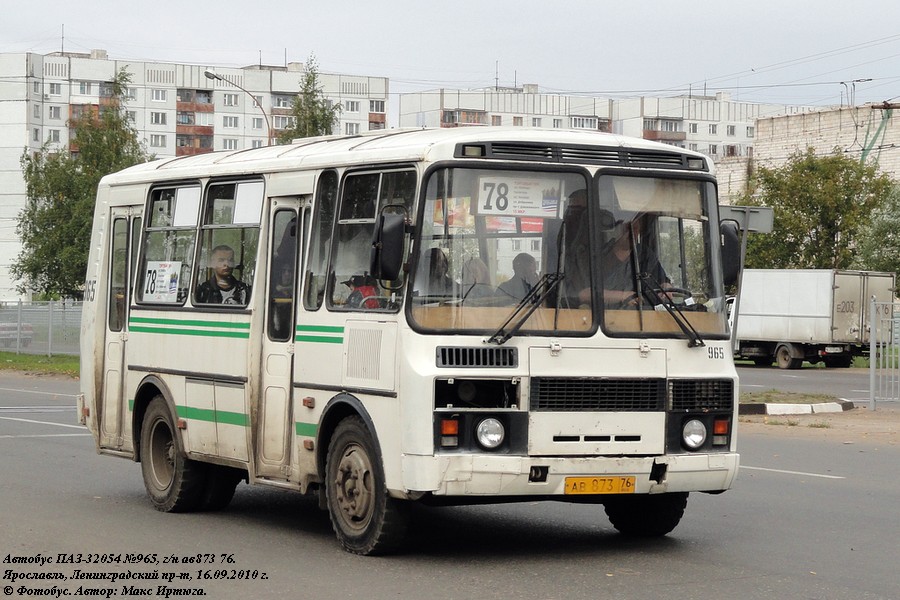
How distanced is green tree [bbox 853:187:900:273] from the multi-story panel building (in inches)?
2590

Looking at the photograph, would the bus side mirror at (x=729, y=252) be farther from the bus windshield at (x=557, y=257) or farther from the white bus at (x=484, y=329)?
the bus windshield at (x=557, y=257)

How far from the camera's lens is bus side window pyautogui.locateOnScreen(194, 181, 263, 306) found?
10.9m

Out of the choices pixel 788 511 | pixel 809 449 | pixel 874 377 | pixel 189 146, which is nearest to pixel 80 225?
pixel 874 377

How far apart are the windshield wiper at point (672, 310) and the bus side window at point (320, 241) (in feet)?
6.99

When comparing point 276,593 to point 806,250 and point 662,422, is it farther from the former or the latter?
point 806,250

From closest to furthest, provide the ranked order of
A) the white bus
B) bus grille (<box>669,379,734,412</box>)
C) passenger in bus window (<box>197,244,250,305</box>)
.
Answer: the white bus
bus grille (<box>669,379,734,412</box>)
passenger in bus window (<box>197,244,250,305</box>)

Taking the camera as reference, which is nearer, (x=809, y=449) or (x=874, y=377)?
(x=809, y=449)

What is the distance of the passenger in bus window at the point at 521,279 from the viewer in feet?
29.6

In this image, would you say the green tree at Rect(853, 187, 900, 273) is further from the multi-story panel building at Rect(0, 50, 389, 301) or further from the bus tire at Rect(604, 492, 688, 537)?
the multi-story panel building at Rect(0, 50, 389, 301)

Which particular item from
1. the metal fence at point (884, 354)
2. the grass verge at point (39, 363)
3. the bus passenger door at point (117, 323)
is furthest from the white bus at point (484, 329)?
the grass verge at point (39, 363)

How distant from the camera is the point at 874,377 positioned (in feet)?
80.8

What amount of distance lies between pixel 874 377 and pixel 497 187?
56.1 feet

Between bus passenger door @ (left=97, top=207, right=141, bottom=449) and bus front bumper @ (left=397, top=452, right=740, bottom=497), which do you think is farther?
bus passenger door @ (left=97, top=207, right=141, bottom=449)

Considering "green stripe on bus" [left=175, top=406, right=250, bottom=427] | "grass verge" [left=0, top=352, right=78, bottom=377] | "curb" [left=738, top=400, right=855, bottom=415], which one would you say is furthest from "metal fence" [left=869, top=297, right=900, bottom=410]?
"grass verge" [left=0, top=352, right=78, bottom=377]
